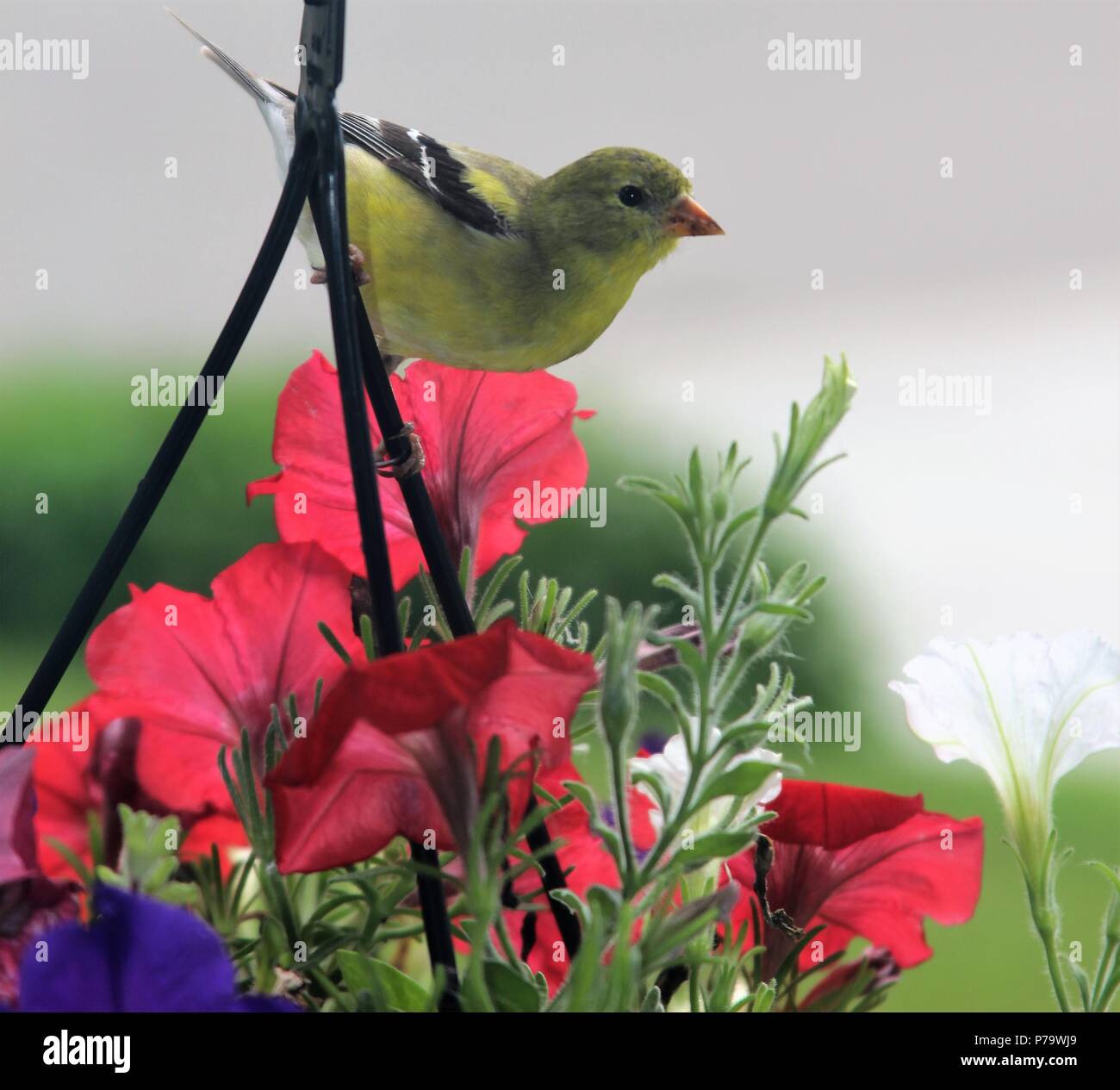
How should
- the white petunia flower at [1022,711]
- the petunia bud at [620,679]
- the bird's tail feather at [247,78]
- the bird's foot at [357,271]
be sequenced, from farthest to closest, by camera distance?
1. the bird's tail feather at [247,78]
2. the bird's foot at [357,271]
3. the white petunia flower at [1022,711]
4. the petunia bud at [620,679]

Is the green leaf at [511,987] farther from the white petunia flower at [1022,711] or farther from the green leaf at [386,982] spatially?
the white petunia flower at [1022,711]

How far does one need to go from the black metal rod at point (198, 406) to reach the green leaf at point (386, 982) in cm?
12

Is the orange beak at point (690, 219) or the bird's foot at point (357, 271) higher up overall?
the orange beak at point (690, 219)

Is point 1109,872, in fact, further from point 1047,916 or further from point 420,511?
point 420,511

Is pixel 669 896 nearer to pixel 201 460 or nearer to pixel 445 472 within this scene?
pixel 445 472

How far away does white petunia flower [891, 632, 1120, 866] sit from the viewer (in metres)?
0.36

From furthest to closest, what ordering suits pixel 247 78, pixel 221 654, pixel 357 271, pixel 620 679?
pixel 247 78 < pixel 357 271 < pixel 221 654 < pixel 620 679

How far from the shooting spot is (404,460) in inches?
15.5

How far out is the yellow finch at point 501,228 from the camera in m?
0.72

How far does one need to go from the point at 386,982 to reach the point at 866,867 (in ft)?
0.53

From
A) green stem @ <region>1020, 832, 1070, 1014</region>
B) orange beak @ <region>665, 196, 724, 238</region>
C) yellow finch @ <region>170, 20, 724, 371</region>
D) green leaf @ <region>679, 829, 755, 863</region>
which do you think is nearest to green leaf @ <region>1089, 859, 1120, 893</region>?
green stem @ <region>1020, 832, 1070, 1014</region>

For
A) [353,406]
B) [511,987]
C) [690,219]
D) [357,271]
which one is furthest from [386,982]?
[690,219]

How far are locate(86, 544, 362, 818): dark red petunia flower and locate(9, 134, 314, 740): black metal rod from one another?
0.02 meters

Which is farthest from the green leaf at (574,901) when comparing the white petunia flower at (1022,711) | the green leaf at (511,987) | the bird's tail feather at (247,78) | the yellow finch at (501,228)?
the bird's tail feather at (247,78)
